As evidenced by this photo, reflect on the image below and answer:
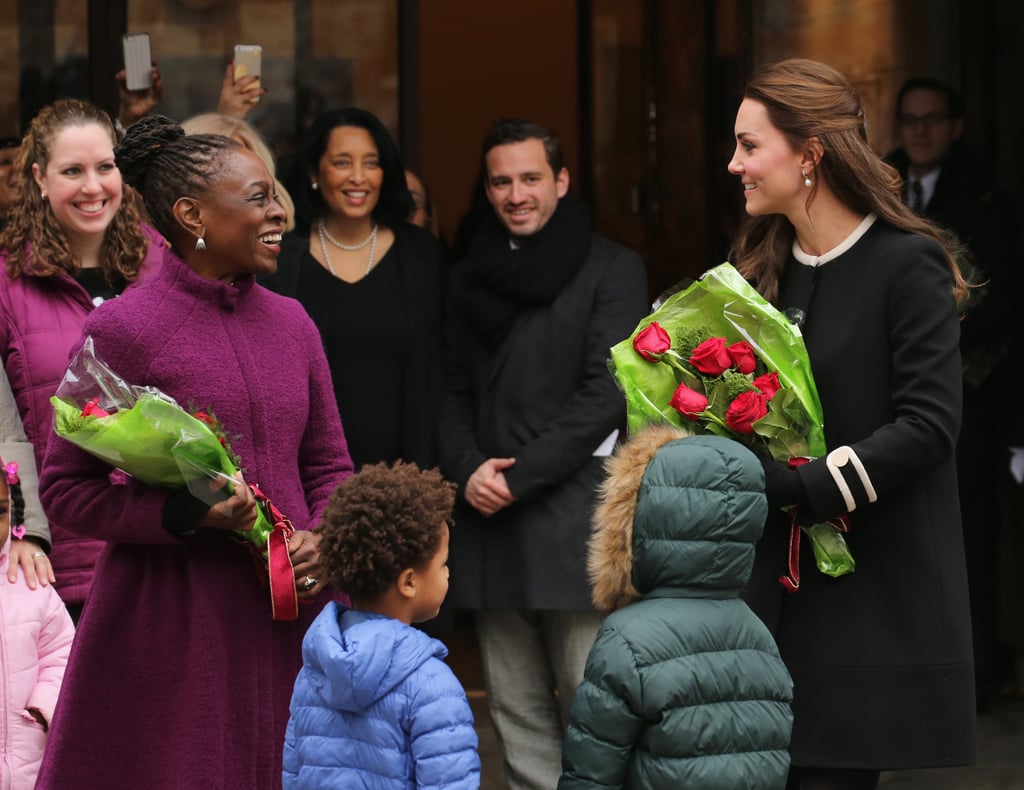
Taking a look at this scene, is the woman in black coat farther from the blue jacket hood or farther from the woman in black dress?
the woman in black dress

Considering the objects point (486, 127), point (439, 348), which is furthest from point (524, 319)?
point (486, 127)

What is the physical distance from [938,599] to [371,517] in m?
1.29

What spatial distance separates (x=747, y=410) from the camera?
11.8 feet

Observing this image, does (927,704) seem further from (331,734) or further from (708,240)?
(708,240)

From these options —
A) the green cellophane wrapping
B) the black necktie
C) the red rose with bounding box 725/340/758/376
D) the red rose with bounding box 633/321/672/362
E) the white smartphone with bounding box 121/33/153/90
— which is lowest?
the green cellophane wrapping

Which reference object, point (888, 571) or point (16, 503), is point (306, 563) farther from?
point (888, 571)

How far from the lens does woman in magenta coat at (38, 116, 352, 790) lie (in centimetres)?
334

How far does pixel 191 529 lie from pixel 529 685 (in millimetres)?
2122

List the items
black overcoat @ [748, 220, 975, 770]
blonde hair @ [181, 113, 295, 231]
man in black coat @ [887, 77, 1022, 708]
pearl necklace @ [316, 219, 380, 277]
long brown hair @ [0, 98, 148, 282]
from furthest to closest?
man in black coat @ [887, 77, 1022, 708]
pearl necklace @ [316, 219, 380, 277]
blonde hair @ [181, 113, 295, 231]
long brown hair @ [0, 98, 148, 282]
black overcoat @ [748, 220, 975, 770]

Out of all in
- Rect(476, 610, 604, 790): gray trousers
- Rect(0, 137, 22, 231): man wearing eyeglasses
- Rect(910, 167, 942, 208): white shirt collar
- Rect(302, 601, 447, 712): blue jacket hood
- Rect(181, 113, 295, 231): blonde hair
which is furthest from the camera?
Rect(910, 167, 942, 208): white shirt collar

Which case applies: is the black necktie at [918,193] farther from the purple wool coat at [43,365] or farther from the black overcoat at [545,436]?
the purple wool coat at [43,365]

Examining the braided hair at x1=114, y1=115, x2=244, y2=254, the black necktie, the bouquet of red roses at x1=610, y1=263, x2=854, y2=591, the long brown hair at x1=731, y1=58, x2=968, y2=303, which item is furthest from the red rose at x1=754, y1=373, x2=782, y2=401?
the black necktie

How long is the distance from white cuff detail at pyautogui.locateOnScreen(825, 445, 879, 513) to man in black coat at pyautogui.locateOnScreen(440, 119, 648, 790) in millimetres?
A: 1529

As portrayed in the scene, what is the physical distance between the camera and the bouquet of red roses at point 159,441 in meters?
3.21
